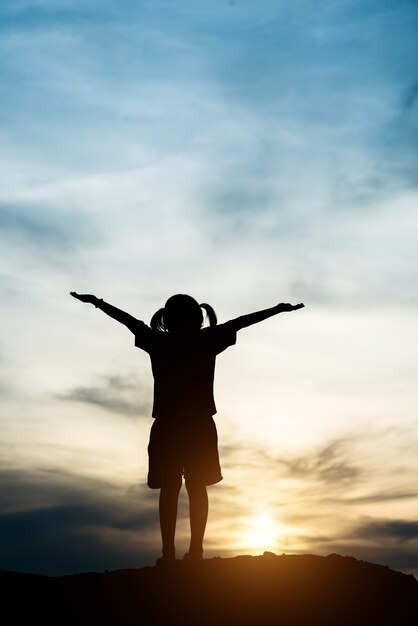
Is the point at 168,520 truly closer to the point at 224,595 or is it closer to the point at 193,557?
the point at 193,557

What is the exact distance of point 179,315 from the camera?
397 inches

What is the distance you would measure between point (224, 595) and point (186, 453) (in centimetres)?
167

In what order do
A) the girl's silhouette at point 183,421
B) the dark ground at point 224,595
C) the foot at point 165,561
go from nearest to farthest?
the dark ground at point 224,595, the foot at point 165,561, the girl's silhouette at point 183,421

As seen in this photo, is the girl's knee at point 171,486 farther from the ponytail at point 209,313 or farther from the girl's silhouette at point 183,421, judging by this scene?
the ponytail at point 209,313

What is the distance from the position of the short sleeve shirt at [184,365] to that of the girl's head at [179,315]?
9 cm

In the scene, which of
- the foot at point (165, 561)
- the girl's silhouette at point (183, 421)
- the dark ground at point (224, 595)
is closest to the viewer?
the dark ground at point (224, 595)

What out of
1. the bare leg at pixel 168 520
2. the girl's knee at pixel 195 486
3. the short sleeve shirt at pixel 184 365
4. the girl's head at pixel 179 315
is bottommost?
the bare leg at pixel 168 520

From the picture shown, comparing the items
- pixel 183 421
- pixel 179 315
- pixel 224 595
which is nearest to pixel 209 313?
pixel 179 315

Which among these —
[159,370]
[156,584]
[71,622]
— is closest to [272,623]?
[156,584]

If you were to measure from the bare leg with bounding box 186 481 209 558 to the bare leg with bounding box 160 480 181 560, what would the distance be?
0.66 feet

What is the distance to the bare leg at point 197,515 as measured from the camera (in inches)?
388

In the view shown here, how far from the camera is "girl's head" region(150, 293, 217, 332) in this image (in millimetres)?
10086

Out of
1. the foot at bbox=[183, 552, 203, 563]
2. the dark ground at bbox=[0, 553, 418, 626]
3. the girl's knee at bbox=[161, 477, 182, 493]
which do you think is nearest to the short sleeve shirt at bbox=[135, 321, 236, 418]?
the girl's knee at bbox=[161, 477, 182, 493]

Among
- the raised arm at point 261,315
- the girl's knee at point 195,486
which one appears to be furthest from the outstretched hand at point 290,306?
the girl's knee at point 195,486
